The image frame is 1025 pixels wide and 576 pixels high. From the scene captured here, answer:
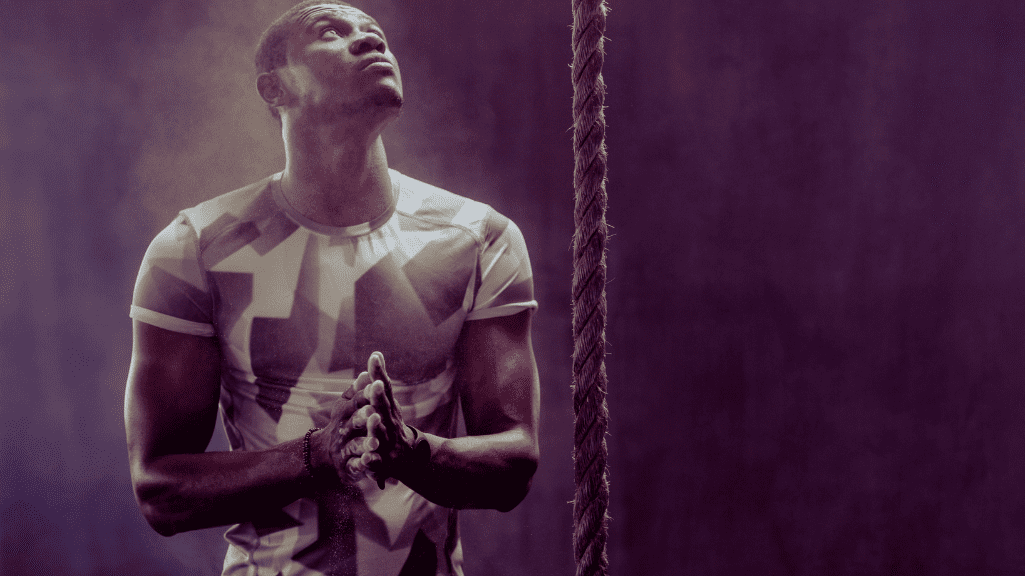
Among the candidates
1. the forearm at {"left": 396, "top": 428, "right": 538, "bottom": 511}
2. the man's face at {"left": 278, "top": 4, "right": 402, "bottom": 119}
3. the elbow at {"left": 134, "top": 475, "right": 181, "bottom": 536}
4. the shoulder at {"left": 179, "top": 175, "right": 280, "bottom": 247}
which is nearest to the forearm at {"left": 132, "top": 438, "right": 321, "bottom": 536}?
the elbow at {"left": 134, "top": 475, "right": 181, "bottom": 536}

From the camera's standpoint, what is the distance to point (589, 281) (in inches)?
30.6

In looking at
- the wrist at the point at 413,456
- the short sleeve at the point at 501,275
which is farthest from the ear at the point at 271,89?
the wrist at the point at 413,456

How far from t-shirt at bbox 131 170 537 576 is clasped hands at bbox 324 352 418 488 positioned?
0.09 metres

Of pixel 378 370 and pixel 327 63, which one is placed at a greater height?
pixel 327 63

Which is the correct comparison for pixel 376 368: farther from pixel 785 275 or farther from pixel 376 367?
pixel 785 275

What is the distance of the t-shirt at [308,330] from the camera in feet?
2.56

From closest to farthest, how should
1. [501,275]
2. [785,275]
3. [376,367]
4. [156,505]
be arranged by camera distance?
[376,367]
[156,505]
[501,275]
[785,275]

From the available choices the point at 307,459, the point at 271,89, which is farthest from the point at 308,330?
the point at 271,89

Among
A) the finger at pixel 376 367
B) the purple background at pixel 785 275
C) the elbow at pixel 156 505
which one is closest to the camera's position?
the finger at pixel 376 367

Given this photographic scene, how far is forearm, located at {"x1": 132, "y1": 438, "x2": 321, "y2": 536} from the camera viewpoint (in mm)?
746

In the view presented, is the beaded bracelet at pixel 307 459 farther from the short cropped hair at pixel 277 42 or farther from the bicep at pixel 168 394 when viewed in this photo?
the short cropped hair at pixel 277 42

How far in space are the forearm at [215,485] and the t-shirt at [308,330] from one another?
0.14ft

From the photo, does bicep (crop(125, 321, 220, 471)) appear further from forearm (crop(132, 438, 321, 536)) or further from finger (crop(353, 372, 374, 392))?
finger (crop(353, 372, 374, 392))

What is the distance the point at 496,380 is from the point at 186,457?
308mm
